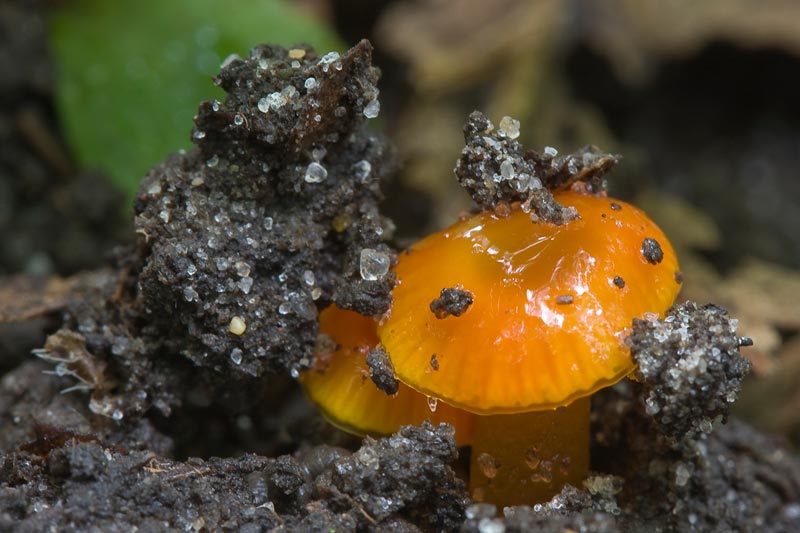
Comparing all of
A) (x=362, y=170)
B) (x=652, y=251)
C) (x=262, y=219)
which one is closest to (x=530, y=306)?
(x=652, y=251)

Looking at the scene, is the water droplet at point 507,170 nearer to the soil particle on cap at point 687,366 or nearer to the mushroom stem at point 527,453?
the soil particle on cap at point 687,366

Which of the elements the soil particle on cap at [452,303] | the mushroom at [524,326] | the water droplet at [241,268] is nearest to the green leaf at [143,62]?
the water droplet at [241,268]

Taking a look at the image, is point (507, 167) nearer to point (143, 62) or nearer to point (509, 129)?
point (509, 129)

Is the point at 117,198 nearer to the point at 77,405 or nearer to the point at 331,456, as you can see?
the point at 77,405

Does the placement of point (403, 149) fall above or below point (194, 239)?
above

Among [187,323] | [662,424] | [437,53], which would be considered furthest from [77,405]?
[437,53]

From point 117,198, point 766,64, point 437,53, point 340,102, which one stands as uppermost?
point 766,64
